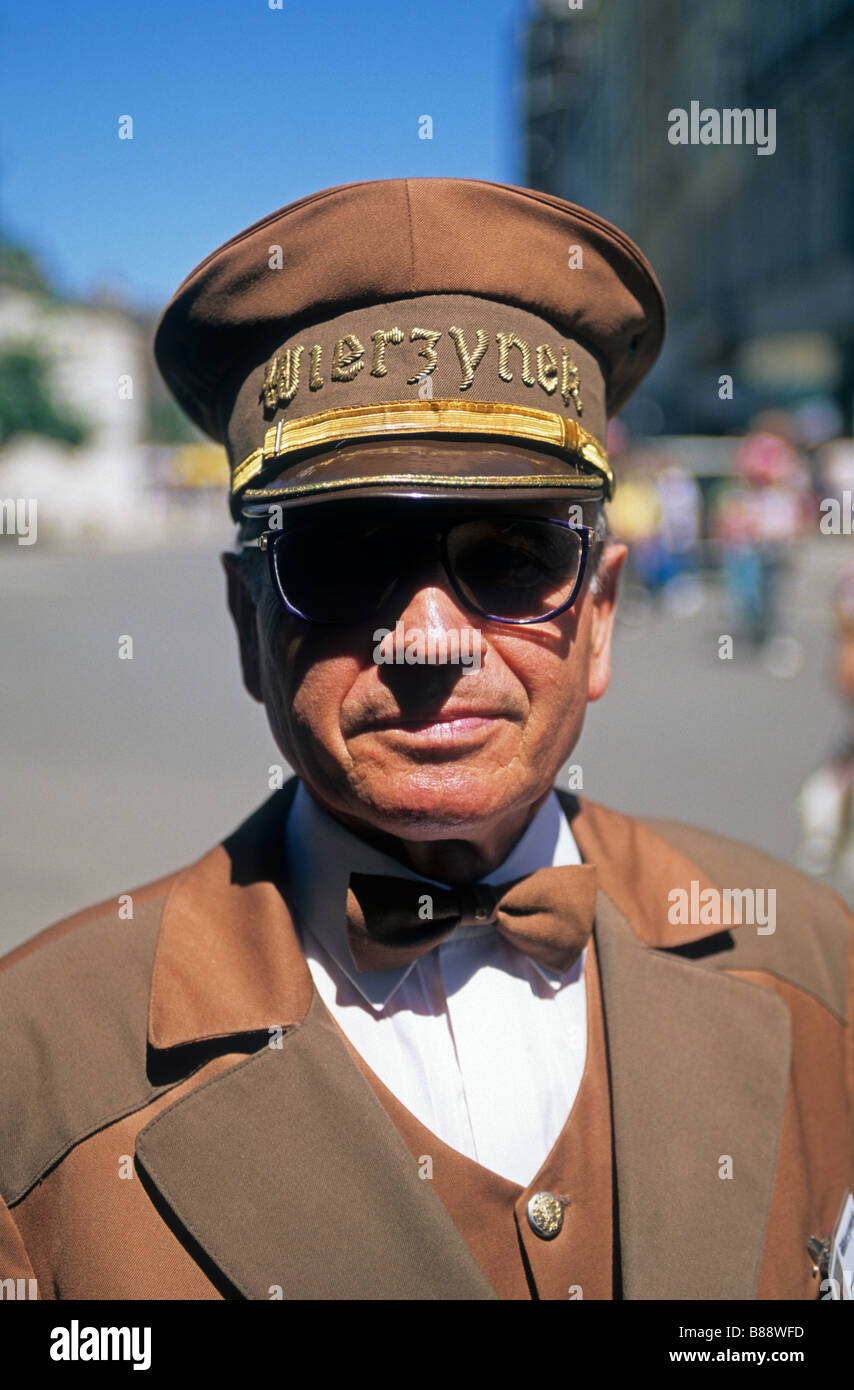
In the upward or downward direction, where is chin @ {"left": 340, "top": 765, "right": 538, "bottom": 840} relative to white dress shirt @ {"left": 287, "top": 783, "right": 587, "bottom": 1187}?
→ upward

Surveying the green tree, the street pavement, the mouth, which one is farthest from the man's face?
the green tree

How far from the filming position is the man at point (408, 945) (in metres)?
1.64

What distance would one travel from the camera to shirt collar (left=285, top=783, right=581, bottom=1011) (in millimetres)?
1843

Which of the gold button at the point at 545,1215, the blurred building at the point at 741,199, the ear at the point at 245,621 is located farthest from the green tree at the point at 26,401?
the gold button at the point at 545,1215

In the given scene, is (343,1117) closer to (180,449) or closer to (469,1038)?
(469,1038)

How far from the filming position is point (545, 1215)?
5.56 feet

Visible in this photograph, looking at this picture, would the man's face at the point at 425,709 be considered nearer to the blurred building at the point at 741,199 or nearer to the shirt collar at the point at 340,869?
the shirt collar at the point at 340,869

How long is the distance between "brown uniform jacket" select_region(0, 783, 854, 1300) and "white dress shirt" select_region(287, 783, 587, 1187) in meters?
0.06

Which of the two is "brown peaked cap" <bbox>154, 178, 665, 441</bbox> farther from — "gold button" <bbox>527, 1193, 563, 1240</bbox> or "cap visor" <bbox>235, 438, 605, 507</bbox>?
"gold button" <bbox>527, 1193, 563, 1240</bbox>

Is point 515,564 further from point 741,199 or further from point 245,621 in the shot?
point 741,199

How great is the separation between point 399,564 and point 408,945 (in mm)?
545

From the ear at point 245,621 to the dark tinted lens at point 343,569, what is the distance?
22cm

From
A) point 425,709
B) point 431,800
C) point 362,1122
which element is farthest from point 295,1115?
point 425,709

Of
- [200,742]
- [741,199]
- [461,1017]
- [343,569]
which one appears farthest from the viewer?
[741,199]
